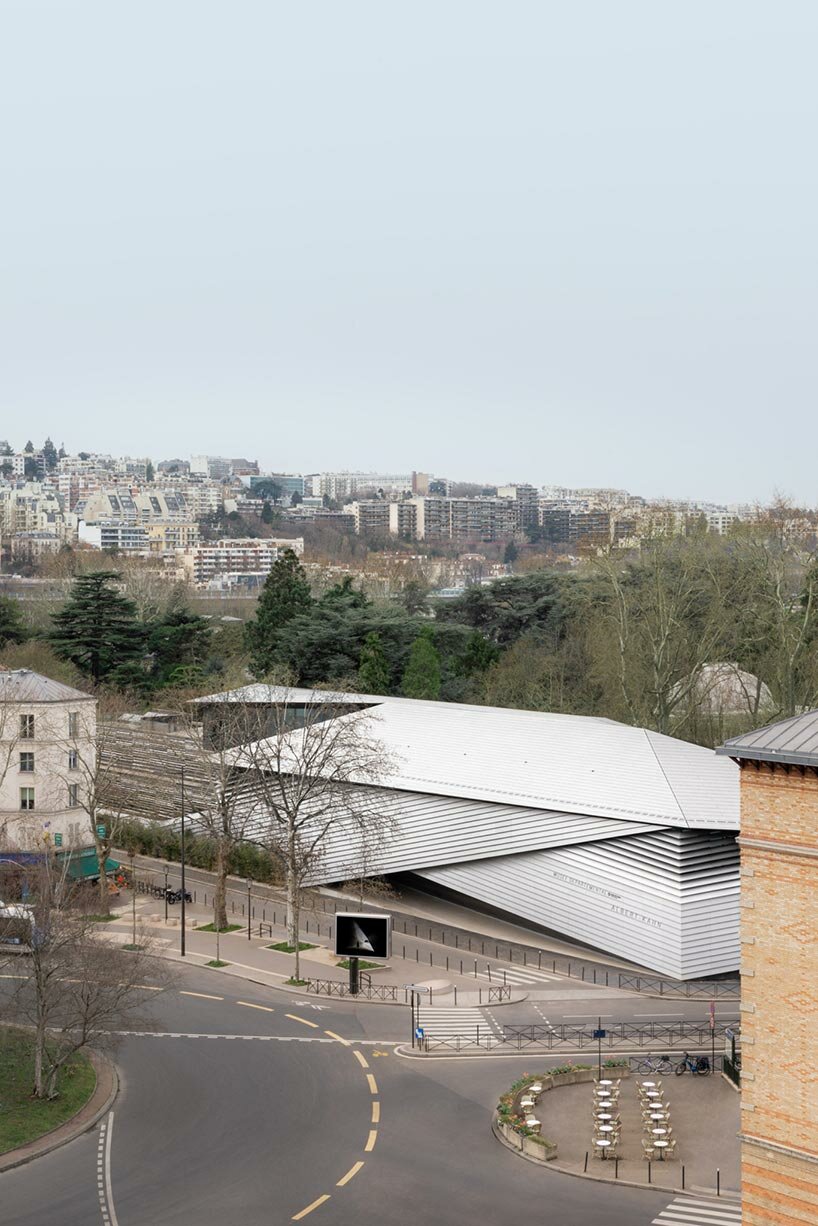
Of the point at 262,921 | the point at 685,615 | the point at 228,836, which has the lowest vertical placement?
the point at 262,921

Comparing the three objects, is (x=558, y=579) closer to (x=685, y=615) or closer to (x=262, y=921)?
(x=685, y=615)

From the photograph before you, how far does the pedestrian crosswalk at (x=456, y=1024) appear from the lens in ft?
125

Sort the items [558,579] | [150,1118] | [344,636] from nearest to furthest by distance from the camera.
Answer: [150,1118]
[344,636]
[558,579]

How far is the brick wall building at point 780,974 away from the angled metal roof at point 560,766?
21102 millimetres

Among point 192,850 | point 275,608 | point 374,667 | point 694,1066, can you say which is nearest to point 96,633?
point 275,608

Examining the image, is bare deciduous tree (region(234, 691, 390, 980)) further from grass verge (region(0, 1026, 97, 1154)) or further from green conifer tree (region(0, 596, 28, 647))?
green conifer tree (region(0, 596, 28, 647))

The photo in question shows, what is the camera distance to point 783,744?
22.1 metres

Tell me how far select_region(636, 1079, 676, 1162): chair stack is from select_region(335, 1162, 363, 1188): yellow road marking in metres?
5.76

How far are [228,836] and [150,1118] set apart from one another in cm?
1699

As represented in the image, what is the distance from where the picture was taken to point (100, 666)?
267 feet

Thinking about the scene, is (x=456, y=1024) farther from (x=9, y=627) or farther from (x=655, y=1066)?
(x=9, y=627)

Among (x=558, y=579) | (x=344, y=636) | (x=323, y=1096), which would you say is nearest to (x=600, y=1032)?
(x=323, y=1096)

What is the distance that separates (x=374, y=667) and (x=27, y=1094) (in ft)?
146

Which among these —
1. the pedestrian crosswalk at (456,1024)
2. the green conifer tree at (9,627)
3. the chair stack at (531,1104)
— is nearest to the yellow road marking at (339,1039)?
the pedestrian crosswalk at (456,1024)
